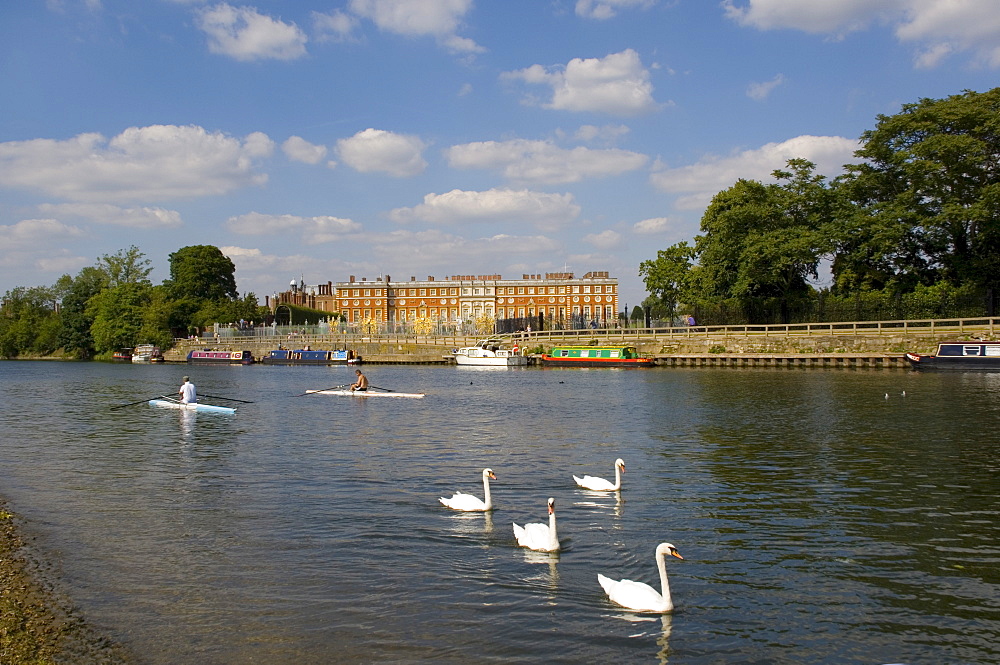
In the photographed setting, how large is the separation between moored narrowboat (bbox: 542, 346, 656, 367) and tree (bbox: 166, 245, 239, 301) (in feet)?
223

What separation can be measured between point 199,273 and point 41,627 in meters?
122

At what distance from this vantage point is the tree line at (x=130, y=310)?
117500 mm

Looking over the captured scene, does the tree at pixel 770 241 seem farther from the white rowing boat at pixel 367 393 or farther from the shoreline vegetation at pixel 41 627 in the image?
the shoreline vegetation at pixel 41 627

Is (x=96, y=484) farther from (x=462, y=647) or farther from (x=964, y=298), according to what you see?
(x=964, y=298)

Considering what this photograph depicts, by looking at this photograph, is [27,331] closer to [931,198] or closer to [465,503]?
[931,198]

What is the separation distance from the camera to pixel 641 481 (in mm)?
18719

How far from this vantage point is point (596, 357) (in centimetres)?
7406

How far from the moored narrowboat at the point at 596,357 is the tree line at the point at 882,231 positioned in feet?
33.2

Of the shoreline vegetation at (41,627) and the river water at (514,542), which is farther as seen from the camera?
the river water at (514,542)

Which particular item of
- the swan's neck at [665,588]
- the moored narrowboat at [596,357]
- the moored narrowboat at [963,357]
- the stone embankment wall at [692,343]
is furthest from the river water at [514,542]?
the moored narrowboat at [596,357]

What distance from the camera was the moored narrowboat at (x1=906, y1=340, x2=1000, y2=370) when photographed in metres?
54.2

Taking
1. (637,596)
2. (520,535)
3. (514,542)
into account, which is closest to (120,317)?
(514,542)

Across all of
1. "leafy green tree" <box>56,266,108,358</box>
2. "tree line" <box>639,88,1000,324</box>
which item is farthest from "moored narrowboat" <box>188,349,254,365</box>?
"tree line" <box>639,88,1000,324</box>

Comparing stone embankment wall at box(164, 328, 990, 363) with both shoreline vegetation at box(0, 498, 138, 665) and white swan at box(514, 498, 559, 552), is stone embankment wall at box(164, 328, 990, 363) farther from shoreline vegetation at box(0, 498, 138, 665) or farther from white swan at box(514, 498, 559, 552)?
shoreline vegetation at box(0, 498, 138, 665)
